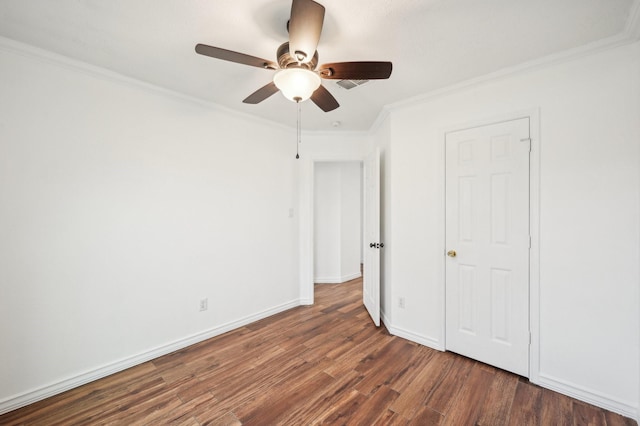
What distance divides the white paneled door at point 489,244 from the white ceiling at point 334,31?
0.61 m

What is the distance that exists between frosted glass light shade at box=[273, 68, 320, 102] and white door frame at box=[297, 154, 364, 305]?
2.16 meters

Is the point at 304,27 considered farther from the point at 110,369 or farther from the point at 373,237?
the point at 110,369

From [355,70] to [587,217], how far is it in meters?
1.90

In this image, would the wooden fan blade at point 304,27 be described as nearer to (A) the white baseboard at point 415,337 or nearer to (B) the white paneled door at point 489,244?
(B) the white paneled door at point 489,244

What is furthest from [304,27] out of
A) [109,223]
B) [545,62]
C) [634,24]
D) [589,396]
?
[589,396]

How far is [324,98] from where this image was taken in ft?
6.29

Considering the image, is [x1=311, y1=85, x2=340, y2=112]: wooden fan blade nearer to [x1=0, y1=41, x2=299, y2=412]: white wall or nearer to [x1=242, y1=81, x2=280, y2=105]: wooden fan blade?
[x1=242, y1=81, x2=280, y2=105]: wooden fan blade

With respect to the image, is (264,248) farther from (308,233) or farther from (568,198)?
(568,198)

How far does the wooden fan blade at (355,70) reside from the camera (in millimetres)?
1509

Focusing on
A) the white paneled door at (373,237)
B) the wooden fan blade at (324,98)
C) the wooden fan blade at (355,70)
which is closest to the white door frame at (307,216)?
the white paneled door at (373,237)

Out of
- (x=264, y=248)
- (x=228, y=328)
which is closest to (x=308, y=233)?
(x=264, y=248)

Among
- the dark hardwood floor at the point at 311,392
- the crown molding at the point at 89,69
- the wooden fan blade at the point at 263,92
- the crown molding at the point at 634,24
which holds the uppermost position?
the crown molding at the point at 634,24

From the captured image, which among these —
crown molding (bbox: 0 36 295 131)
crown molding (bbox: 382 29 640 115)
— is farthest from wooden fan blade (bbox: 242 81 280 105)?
crown molding (bbox: 382 29 640 115)

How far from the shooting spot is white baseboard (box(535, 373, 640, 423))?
1.75 meters
